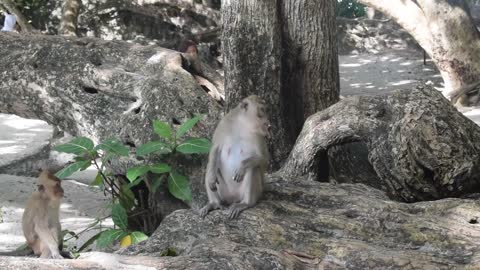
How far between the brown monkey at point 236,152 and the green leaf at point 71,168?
1.05 metres

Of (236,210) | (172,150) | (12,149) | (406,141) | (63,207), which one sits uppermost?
(406,141)

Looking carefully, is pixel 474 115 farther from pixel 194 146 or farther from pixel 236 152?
pixel 236 152

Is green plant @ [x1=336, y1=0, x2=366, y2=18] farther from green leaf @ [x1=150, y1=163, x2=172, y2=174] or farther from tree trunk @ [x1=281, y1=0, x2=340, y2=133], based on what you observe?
green leaf @ [x1=150, y1=163, x2=172, y2=174]

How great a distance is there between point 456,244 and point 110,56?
367 cm

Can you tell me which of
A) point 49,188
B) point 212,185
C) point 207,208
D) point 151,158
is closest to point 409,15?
point 151,158

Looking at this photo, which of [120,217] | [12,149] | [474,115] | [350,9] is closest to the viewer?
[120,217]

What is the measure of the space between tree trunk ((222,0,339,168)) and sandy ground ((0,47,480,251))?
2129mm

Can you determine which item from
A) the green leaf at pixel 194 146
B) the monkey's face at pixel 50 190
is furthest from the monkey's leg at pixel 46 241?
the green leaf at pixel 194 146

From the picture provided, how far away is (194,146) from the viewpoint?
4.55m

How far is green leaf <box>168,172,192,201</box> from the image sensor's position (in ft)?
14.9

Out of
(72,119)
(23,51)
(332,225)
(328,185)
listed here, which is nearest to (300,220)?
(332,225)

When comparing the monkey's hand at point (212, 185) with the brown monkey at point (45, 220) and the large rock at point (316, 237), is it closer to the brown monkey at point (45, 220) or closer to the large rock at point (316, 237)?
the large rock at point (316, 237)

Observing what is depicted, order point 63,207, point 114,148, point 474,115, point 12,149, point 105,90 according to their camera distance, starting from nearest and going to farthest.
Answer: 1. point 114,148
2. point 105,90
3. point 63,207
4. point 474,115
5. point 12,149

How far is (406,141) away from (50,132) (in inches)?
298
